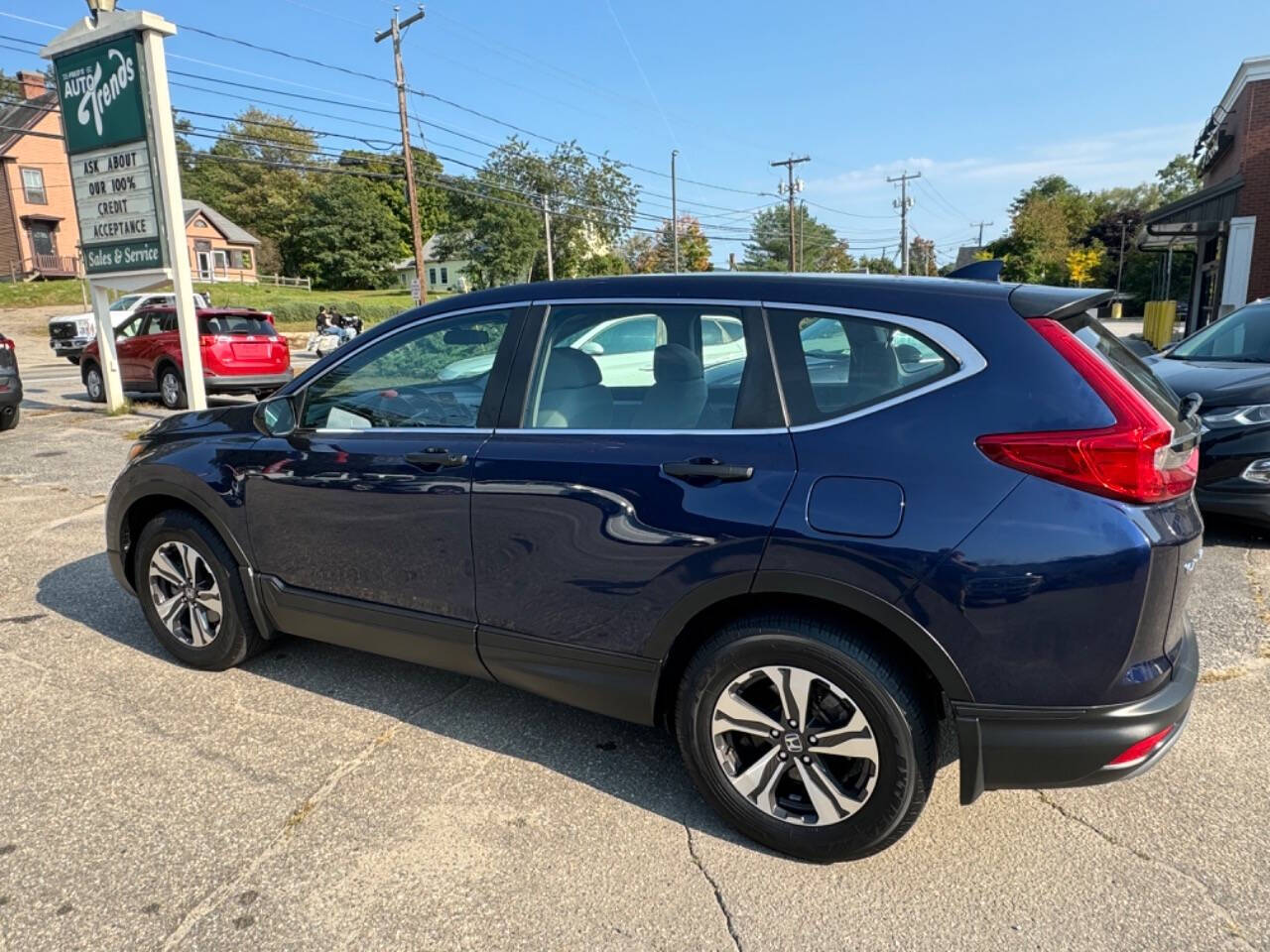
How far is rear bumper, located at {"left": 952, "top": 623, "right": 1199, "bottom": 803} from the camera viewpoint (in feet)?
7.14

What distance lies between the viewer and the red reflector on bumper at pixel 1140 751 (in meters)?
2.20

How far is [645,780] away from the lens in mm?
2955

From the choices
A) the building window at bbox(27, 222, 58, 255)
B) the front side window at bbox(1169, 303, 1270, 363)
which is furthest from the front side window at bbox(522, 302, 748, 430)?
the building window at bbox(27, 222, 58, 255)

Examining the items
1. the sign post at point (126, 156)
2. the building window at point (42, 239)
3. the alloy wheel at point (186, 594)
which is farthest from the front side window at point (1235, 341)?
the building window at point (42, 239)

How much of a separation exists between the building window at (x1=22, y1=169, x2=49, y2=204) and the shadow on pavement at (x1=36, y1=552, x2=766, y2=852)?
5502 cm

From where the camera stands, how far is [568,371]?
2990 mm

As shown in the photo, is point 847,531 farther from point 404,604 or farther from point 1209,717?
point 1209,717

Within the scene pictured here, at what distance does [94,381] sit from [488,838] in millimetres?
15153

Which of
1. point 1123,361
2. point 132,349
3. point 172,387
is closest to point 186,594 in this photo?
point 1123,361

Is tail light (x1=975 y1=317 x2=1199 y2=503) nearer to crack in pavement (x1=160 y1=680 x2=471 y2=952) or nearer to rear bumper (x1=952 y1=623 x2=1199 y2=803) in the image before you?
rear bumper (x1=952 y1=623 x2=1199 y2=803)

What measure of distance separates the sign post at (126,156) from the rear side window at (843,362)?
10.6m

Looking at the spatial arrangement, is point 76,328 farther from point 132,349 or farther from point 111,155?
point 111,155

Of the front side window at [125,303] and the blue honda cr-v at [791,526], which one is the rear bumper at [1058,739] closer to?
the blue honda cr-v at [791,526]

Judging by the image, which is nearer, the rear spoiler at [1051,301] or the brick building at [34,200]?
the rear spoiler at [1051,301]
